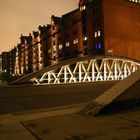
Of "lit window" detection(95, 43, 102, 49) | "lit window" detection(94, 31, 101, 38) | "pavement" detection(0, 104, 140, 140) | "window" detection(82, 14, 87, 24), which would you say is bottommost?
"pavement" detection(0, 104, 140, 140)

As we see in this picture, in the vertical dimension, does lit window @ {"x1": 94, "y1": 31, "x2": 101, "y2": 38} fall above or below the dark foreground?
above

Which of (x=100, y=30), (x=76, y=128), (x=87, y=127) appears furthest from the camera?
(x=100, y=30)

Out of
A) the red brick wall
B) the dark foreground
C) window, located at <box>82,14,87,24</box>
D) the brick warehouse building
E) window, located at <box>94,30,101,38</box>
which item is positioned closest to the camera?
the dark foreground

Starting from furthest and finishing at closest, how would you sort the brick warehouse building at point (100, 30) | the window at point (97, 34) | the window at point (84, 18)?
the window at point (84, 18) < the window at point (97, 34) < the brick warehouse building at point (100, 30)

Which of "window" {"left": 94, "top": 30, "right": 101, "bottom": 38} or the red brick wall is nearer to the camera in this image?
the red brick wall

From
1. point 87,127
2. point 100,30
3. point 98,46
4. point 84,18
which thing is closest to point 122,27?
point 100,30

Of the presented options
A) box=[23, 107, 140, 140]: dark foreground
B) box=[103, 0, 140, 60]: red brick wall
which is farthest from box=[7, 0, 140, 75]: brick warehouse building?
box=[23, 107, 140, 140]: dark foreground

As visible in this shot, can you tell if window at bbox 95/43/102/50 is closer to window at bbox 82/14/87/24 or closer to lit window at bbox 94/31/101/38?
lit window at bbox 94/31/101/38

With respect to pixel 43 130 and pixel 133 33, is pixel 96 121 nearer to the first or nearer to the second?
pixel 43 130

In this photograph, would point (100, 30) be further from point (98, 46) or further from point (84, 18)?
point (84, 18)

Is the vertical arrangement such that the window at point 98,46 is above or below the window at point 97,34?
below

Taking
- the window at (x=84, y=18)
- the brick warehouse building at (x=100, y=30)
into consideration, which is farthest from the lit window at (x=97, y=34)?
the window at (x=84, y=18)

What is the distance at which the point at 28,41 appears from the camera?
116188mm

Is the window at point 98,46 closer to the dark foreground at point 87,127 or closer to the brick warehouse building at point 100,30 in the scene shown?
the brick warehouse building at point 100,30
